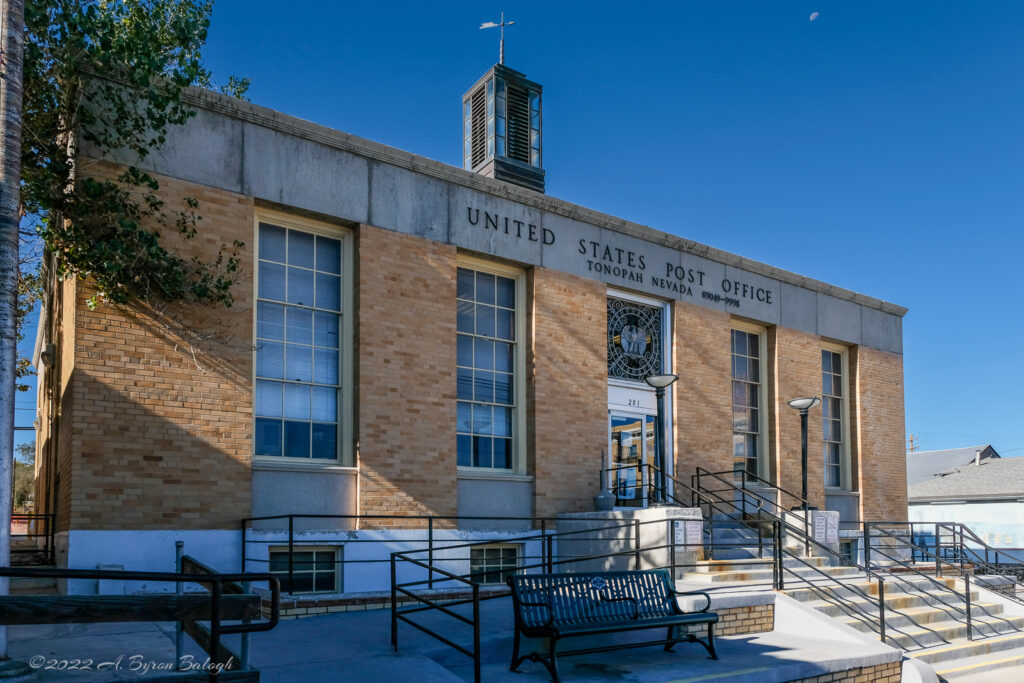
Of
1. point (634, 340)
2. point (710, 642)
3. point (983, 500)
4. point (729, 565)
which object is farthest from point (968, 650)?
point (983, 500)

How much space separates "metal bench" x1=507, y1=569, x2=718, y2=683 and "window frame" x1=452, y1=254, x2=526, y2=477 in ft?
18.0

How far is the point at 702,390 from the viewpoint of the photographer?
61.0 feet

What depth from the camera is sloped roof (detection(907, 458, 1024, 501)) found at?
3447 centimetres

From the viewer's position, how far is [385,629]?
10.2 meters

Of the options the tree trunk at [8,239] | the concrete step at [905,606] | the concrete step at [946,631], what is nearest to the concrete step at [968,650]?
the concrete step at [946,631]

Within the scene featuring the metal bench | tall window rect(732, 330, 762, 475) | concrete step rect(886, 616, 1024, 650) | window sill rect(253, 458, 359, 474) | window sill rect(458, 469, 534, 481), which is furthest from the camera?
tall window rect(732, 330, 762, 475)

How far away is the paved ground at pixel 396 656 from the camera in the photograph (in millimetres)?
8086

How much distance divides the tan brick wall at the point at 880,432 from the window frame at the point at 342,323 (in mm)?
13481

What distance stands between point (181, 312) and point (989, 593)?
13722 mm

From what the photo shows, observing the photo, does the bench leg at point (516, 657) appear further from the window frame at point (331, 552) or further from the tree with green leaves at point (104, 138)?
the tree with green leaves at point (104, 138)

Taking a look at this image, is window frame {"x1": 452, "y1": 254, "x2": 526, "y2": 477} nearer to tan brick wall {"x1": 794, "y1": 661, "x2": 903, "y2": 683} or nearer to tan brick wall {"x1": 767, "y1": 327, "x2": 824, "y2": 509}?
tan brick wall {"x1": 794, "y1": 661, "x2": 903, "y2": 683}

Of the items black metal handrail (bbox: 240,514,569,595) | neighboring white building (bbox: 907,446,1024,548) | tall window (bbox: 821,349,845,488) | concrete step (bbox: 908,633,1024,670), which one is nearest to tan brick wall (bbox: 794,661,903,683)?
concrete step (bbox: 908,633,1024,670)

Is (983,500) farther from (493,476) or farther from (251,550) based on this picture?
(251,550)

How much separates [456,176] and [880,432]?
43.6 ft
